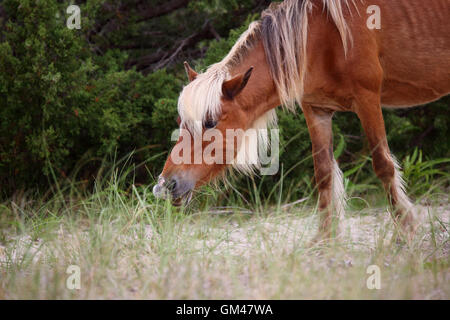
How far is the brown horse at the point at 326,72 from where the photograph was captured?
3109mm

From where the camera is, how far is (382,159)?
3.39 m

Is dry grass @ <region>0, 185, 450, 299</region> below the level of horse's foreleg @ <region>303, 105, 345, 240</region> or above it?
below

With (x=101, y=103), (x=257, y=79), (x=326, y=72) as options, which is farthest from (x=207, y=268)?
(x=101, y=103)

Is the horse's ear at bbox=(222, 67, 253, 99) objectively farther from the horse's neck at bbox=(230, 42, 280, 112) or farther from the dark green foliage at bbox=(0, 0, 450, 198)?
the dark green foliage at bbox=(0, 0, 450, 198)

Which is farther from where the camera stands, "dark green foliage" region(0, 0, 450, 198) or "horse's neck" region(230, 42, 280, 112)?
"dark green foliage" region(0, 0, 450, 198)

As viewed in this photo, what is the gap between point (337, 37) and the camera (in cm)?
329

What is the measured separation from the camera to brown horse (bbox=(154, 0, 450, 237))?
10.2 feet

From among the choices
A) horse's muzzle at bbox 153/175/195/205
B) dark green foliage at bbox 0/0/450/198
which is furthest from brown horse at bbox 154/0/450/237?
dark green foliage at bbox 0/0/450/198

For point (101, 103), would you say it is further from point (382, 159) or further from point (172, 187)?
point (382, 159)

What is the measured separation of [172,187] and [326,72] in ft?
4.28

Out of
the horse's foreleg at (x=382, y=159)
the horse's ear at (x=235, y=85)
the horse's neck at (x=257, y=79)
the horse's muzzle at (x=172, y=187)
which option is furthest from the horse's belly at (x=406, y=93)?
the horse's muzzle at (x=172, y=187)

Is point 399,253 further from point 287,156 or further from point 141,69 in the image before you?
point 141,69

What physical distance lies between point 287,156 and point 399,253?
2.20 m
